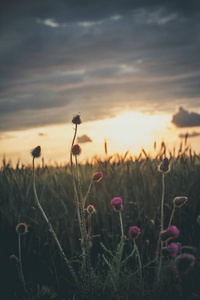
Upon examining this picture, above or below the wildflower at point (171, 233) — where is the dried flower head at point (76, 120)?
above

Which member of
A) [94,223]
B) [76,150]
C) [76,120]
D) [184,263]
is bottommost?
[94,223]

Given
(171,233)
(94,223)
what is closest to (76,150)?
(171,233)

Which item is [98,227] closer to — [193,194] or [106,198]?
[106,198]

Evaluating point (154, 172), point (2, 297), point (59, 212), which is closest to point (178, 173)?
point (154, 172)

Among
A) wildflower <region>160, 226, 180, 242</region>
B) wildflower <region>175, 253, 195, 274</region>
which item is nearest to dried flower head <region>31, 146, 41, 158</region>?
wildflower <region>160, 226, 180, 242</region>

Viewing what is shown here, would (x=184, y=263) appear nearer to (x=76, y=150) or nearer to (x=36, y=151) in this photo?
(x=76, y=150)

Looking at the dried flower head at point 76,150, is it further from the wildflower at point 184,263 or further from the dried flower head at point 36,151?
the wildflower at point 184,263

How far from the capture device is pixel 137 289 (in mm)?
1731

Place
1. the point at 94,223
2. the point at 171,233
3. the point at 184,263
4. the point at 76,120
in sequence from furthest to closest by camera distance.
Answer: the point at 94,223 → the point at 76,120 → the point at 171,233 → the point at 184,263

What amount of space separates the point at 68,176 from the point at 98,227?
2.56 feet

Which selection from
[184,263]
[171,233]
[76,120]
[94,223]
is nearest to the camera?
[184,263]

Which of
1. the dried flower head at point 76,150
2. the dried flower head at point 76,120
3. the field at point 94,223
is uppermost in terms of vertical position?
the dried flower head at point 76,120

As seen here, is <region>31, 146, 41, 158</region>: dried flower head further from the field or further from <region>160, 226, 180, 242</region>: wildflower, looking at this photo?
<region>160, 226, 180, 242</region>: wildflower

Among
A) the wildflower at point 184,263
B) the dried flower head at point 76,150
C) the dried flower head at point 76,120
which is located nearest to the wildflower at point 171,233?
the wildflower at point 184,263
